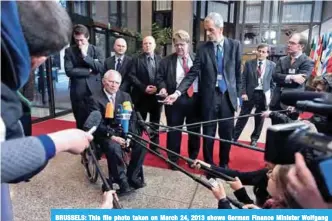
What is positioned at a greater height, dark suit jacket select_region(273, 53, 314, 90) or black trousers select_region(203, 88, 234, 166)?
dark suit jacket select_region(273, 53, 314, 90)

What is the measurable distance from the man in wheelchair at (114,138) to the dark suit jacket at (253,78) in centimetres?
170

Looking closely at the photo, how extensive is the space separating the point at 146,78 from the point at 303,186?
95.7 inches

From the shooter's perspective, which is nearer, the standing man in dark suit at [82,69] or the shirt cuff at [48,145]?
the shirt cuff at [48,145]

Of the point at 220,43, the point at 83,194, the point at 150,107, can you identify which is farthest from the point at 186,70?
the point at 83,194

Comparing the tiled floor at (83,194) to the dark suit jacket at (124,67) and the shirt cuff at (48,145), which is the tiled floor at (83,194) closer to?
the dark suit jacket at (124,67)

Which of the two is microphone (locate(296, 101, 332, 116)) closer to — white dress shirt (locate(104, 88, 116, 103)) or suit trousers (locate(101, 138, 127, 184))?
suit trousers (locate(101, 138, 127, 184))

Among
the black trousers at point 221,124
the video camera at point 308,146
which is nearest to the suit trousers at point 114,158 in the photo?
the black trousers at point 221,124

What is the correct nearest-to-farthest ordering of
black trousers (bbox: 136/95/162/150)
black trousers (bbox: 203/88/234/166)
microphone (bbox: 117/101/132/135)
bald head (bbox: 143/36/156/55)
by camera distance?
microphone (bbox: 117/101/132/135) < black trousers (bbox: 203/88/234/166) < bald head (bbox: 143/36/156/55) < black trousers (bbox: 136/95/162/150)

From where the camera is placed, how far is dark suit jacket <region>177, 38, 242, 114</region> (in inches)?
91.2

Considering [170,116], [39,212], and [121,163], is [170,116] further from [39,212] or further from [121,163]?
[39,212]

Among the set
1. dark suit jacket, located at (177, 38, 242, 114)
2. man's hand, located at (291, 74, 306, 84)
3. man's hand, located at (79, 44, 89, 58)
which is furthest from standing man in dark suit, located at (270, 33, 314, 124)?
man's hand, located at (79, 44, 89, 58)

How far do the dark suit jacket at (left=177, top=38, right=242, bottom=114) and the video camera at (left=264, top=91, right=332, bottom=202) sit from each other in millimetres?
1721

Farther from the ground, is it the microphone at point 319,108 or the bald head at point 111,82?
the microphone at point 319,108

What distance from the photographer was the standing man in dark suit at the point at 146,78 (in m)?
2.83
